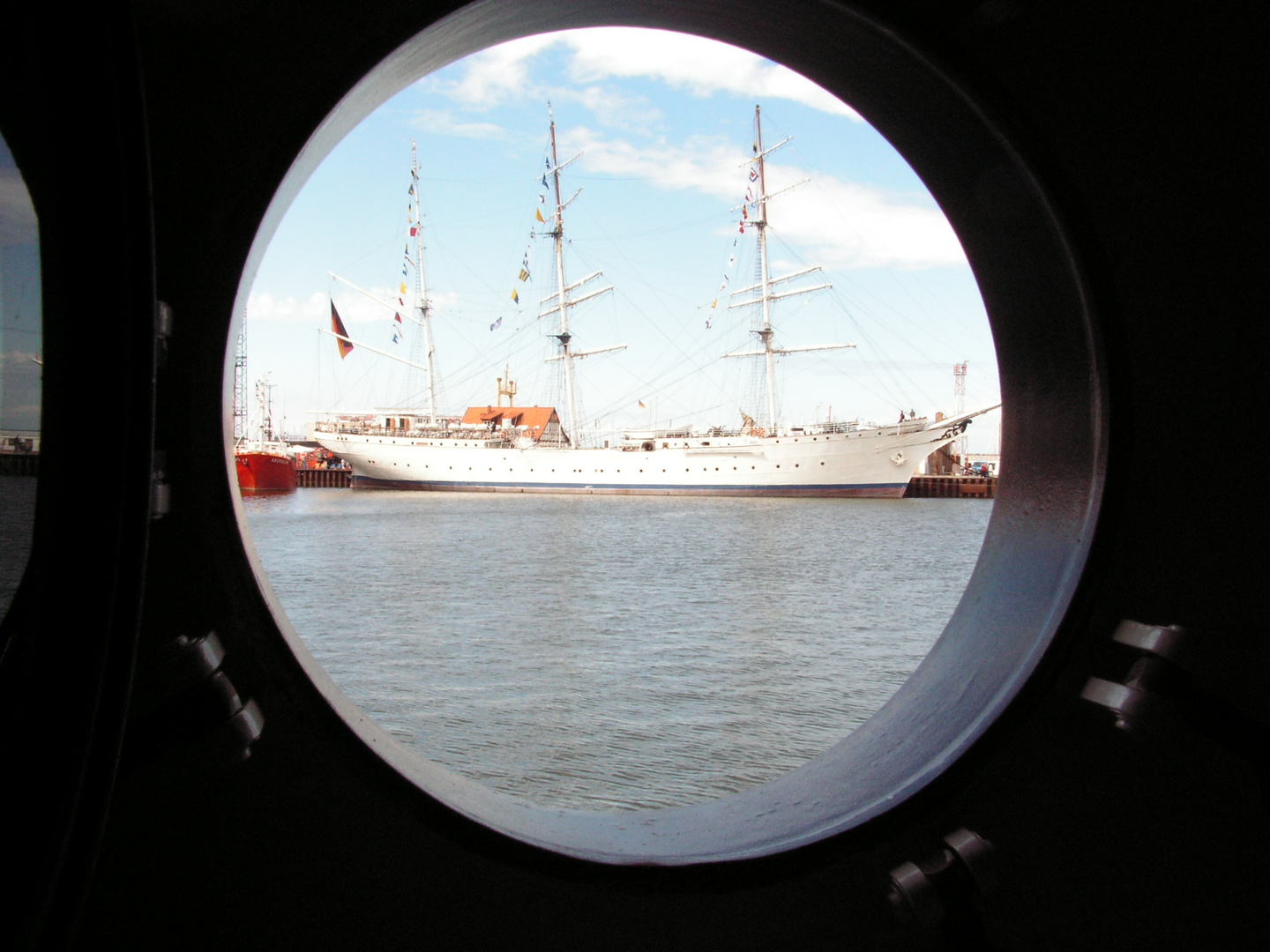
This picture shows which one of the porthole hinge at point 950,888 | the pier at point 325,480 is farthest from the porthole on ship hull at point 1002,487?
the pier at point 325,480

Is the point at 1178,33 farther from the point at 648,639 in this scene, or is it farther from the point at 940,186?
the point at 648,639

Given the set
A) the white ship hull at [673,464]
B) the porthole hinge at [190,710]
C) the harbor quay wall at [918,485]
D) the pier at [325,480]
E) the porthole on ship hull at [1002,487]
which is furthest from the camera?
the pier at [325,480]

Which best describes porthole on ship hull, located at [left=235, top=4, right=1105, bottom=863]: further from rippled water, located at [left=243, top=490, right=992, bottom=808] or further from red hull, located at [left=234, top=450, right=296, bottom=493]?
red hull, located at [left=234, top=450, right=296, bottom=493]

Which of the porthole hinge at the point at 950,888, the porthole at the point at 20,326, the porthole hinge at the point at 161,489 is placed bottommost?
the porthole hinge at the point at 950,888

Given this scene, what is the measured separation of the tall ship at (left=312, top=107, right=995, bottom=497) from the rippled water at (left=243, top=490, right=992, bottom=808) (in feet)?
31.9

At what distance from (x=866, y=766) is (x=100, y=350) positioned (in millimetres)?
1045

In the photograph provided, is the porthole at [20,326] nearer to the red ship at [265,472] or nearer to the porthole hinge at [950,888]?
the porthole hinge at [950,888]

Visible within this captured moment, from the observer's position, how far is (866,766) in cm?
130

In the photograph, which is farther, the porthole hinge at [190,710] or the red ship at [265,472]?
the red ship at [265,472]

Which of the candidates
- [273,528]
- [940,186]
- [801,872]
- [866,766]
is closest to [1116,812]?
[866,766]

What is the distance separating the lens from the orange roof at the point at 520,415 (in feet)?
137

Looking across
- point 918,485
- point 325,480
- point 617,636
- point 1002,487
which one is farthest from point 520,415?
point 1002,487

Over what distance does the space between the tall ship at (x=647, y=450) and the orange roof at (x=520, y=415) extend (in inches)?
284

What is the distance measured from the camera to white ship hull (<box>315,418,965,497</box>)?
2967cm
